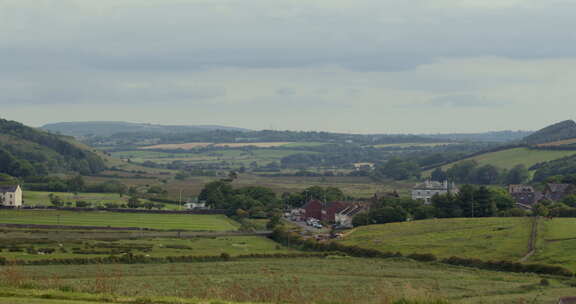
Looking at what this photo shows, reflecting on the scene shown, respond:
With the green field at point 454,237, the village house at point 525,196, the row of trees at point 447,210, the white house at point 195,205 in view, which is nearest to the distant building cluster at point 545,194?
the village house at point 525,196

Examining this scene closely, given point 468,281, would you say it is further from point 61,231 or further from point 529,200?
point 529,200

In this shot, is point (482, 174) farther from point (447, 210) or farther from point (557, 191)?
point (447, 210)

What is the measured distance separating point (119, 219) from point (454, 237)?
40337 millimetres

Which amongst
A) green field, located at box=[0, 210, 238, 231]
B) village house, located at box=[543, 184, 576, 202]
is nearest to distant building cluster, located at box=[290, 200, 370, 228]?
green field, located at box=[0, 210, 238, 231]

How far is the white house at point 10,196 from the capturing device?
104m

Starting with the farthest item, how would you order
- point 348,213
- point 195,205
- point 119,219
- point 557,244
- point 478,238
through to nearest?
point 195,205
point 348,213
point 119,219
point 478,238
point 557,244

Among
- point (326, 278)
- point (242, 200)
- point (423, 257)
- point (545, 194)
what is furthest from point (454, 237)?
point (545, 194)

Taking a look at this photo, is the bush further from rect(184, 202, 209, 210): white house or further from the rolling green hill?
rect(184, 202, 209, 210): white house

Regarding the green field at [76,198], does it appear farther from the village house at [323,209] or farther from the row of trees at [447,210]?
the row of trees at [447,210]

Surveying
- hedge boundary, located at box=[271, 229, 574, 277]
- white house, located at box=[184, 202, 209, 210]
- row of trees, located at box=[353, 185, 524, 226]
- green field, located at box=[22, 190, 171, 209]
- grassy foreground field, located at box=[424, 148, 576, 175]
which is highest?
grassy foreground field, located at box=[424, 148, 576, 175]

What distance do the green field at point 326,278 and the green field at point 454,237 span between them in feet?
16.6

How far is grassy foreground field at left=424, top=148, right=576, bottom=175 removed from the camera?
17700cm

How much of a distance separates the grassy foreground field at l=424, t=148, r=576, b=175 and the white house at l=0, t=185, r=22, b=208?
11066 cm

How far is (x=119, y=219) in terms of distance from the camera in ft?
292
